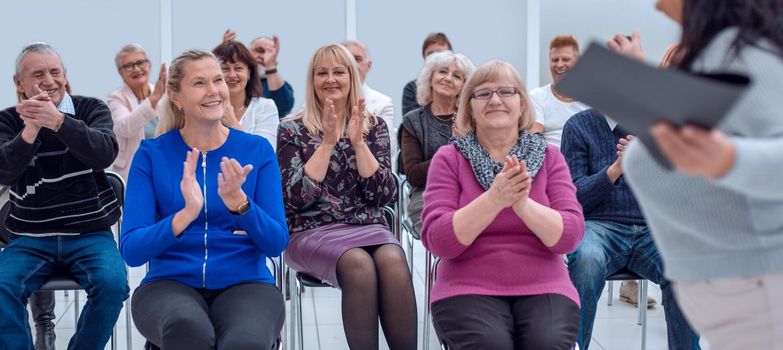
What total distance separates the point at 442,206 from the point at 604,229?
0.76 metres

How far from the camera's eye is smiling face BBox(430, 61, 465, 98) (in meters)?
3.71

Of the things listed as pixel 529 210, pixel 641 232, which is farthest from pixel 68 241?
pixel 641 232

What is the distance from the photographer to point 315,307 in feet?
13.1

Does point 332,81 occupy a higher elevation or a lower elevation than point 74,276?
higher

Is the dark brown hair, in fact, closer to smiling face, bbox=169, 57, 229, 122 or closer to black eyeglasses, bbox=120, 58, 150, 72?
smiling face, bbox=169, 57, 229, 122

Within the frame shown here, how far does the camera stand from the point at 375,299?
9.19ft

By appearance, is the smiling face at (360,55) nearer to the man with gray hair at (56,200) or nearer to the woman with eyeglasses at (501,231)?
the man with gray hair at (56,200)

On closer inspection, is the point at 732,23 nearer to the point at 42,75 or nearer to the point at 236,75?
the point at 42,75

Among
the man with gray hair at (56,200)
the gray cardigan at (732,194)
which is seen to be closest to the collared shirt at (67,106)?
the man with gray hair at (56,200)

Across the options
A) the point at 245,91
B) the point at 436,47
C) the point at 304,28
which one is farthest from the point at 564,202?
the point at 304,28

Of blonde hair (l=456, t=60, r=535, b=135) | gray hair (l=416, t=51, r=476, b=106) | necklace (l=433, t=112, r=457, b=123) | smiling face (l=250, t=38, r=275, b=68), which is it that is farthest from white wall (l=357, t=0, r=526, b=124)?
blonde hair (l=456, t=60, r=535, b=135)

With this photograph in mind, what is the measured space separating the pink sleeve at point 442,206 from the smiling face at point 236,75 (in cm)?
160

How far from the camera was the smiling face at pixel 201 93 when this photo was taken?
2561 millimetres

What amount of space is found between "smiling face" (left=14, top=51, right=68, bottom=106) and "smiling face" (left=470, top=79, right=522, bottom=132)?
143cm
